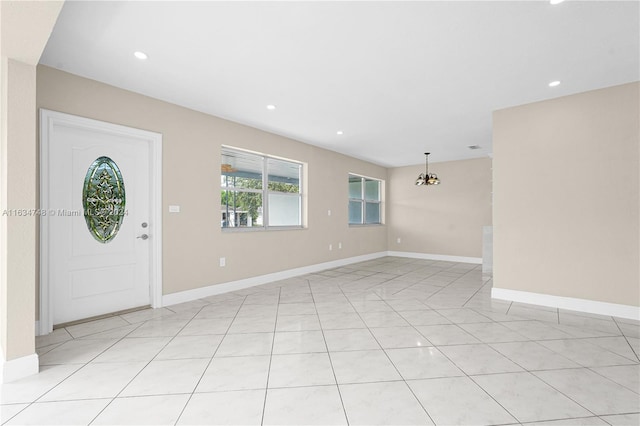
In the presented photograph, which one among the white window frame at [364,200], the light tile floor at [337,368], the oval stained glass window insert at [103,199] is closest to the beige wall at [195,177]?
the oval stained glass window insert at [103,199]

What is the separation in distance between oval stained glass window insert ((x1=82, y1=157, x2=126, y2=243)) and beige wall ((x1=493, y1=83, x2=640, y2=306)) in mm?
4849

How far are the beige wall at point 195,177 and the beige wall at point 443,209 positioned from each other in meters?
3.49

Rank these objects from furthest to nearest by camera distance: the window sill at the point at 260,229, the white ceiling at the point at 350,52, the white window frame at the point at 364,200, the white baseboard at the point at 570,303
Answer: the white window frame at the point at 364,200 < the window sill at the point at 260,229 < the white baseboard at the point at 570,303 < the white ceiling at the point at 350,52

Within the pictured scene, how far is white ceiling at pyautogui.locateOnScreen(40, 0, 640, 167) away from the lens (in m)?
2.18

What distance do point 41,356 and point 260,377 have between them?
6.10 ft

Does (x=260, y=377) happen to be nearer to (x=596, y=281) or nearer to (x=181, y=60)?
(x=181, y=60)

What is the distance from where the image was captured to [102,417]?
5.52 ft

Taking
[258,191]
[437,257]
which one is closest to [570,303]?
[437,257]

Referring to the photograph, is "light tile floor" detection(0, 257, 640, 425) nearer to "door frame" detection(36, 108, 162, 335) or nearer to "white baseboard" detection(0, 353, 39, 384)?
"white baseboard" detection(0, 353, 39, 384)

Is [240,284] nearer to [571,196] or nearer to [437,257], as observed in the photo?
[571,196]

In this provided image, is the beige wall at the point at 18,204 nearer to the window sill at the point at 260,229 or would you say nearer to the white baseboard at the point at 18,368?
the white baseboard at the point at 18,368

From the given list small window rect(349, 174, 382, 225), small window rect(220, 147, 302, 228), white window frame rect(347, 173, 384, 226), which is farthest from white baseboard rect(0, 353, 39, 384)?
small window rect(349, 174, 382, 225)

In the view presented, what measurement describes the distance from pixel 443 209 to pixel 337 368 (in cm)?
665

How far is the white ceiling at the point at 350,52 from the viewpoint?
2176 mm
